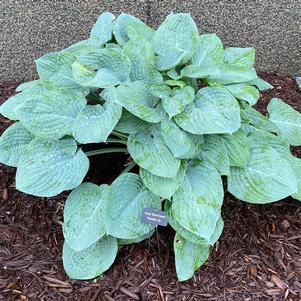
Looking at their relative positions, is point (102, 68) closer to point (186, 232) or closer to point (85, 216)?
point (85, 216)

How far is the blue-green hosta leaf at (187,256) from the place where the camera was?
2.15m

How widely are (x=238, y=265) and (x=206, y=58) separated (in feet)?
2.72

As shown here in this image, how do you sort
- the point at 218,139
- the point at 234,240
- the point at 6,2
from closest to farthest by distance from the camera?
the point at 218,139
the point at 234,240
the point at 6,2

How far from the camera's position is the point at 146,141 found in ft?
6.84

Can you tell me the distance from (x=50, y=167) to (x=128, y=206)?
0.32m

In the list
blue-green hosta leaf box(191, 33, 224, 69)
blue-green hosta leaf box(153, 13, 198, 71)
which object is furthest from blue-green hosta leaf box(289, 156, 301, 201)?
blue-green hosta leaf box(153, 13, 198, 71)

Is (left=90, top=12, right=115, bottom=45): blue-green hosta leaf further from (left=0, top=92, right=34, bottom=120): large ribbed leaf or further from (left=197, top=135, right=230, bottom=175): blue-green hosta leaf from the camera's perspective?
(left=197, top=135, right=230, bottom=175): blue-green hosta leaf

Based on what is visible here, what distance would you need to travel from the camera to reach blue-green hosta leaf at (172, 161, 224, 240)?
79.8 inches

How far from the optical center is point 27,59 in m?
3.58

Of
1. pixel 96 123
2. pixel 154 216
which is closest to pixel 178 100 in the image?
pixel 96 123

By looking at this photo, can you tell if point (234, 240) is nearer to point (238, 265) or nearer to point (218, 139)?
point (238, 265)

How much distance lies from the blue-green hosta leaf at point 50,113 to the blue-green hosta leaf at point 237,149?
564mm

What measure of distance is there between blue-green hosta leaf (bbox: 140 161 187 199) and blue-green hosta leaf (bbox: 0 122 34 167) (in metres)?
0.52

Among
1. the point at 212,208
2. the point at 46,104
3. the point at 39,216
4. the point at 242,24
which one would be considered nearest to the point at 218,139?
the point at 212,208
